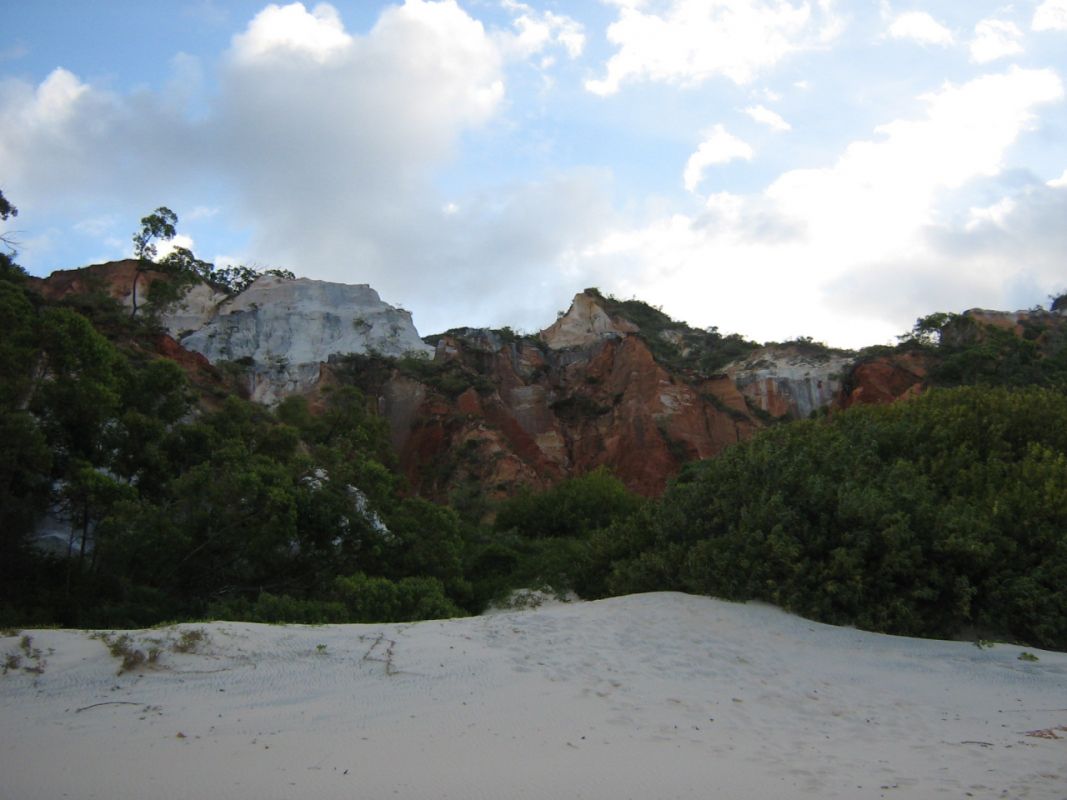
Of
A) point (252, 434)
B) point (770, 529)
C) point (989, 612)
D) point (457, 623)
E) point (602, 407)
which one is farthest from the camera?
point (602, 407)

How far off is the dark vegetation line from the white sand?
72.7 inches

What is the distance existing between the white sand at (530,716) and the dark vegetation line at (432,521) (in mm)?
1845

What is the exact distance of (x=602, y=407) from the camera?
160ft

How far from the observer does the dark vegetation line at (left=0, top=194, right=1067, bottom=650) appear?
13.3 metres

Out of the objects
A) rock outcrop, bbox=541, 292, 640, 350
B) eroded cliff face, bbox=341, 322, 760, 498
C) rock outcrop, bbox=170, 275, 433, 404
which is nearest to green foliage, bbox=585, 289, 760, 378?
rock outcrop, bbox=541, 292, 640, 350

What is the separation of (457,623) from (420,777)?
5.47 meters

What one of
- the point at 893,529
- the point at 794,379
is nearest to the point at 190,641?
the point at 893,529

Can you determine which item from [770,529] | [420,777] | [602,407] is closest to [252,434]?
[770,529]

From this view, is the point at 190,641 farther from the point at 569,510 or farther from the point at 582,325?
the point at 582,325

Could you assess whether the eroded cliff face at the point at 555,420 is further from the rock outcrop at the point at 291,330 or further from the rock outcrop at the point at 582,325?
the rock outcrop at the point at 291,330

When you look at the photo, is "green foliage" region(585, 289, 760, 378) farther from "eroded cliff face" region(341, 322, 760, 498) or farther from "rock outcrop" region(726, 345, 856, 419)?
"eroded cliff face" region(341, 322, 760, 498)

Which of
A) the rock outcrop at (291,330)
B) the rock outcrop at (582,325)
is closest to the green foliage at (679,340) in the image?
the rock outcrop at (582,325)

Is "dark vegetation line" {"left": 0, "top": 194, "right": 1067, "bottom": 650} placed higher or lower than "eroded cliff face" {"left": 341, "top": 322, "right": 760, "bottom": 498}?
lower

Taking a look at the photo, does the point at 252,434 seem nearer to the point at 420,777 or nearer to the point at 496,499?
the point at 420,777
